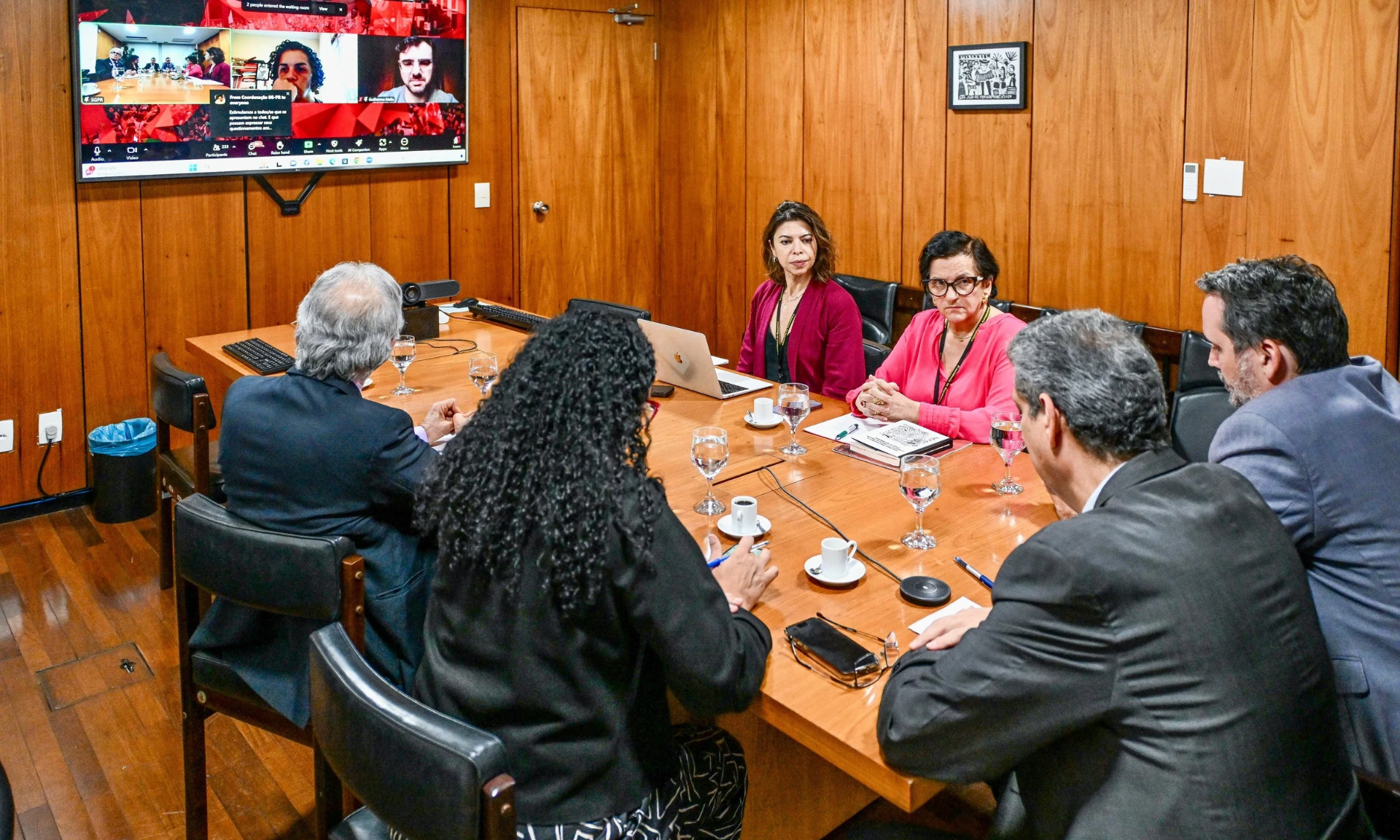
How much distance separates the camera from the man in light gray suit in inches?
75.0

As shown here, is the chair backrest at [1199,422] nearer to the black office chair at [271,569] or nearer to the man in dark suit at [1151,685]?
the man in dark suit at [1151,685]

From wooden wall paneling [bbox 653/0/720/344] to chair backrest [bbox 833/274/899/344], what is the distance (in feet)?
4.25

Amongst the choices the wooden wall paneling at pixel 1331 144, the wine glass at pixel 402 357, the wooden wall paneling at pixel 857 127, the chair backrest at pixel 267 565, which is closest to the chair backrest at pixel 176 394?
the wine glass at pixel 402 357

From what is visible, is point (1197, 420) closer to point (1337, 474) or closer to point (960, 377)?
point (960, 377)

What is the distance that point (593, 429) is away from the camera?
65.0 inches

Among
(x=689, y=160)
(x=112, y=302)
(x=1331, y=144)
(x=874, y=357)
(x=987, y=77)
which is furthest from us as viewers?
(x=689, y=160)

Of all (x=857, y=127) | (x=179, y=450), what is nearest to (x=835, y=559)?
(x=179, y=450)

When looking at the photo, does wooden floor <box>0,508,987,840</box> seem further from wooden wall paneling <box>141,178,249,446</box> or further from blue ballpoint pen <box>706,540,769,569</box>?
wooden wall paneling <box>141,178,249,446</box>

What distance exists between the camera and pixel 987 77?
493cm

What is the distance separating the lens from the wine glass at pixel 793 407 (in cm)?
283

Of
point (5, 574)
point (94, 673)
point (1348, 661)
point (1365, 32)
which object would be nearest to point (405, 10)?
point (5, 574)

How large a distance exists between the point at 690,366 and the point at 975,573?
155cm

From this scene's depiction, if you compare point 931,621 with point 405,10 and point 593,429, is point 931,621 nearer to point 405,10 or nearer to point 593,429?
point 593,429

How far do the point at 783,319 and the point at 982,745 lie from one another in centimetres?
276
